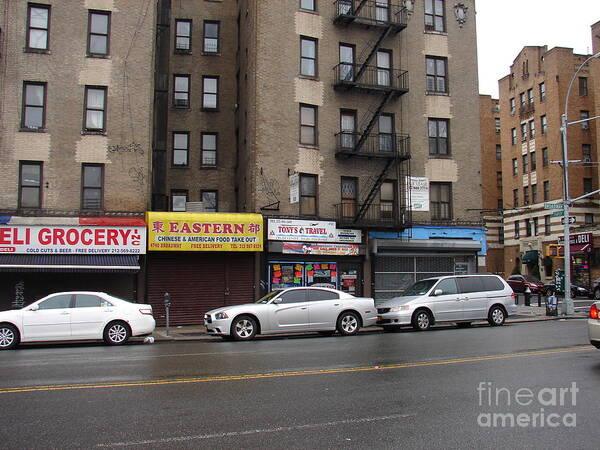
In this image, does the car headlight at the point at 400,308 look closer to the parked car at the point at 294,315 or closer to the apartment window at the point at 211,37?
the parked car at the point at 294,315

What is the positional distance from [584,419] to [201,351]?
8767mm

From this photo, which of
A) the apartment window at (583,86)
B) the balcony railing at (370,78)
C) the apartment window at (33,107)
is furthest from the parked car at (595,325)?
the apartment window at (583,86)

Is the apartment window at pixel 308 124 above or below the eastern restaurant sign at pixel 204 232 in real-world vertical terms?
above

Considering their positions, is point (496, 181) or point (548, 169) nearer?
point (548, 169)

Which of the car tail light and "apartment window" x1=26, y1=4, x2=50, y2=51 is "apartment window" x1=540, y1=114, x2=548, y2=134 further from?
the car tail light

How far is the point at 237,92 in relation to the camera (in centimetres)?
2777

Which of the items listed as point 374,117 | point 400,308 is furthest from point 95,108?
point 400,308

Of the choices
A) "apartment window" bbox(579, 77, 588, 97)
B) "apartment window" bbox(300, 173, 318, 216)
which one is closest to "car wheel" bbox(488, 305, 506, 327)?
"apartment window" bbox(300, 173, 318, 216)

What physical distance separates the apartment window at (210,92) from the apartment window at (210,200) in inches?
163

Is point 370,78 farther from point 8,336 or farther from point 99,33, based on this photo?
point 8,336

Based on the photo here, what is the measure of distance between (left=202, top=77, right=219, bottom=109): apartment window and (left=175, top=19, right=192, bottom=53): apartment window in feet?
5.70

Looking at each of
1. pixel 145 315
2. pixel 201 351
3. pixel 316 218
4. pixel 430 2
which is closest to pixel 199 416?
pixel 201 351

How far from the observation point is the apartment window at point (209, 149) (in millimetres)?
27219

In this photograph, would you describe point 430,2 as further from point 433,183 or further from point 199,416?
point 199,416
